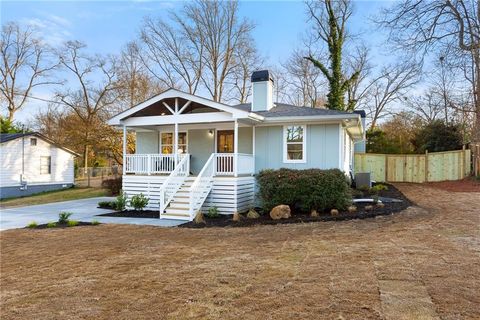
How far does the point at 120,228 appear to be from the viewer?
874cm

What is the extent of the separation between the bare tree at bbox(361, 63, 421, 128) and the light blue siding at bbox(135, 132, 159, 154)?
2251cm

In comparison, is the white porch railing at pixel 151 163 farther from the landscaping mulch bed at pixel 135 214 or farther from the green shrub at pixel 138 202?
the landscaping mulch bed at pixel 135 214

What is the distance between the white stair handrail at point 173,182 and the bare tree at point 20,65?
24.6 m

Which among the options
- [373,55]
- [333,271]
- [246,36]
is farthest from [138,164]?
[373,55]

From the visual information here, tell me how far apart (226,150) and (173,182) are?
2.97 m

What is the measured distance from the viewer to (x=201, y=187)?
35.4 ft

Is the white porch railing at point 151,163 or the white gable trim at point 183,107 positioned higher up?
the white gable trim at point 183,107

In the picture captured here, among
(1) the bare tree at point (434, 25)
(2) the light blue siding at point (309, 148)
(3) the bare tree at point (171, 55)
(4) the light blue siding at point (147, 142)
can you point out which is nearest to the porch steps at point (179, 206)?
(2) the light blue siding at point (309, 148)

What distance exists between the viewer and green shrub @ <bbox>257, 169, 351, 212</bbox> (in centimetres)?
1004

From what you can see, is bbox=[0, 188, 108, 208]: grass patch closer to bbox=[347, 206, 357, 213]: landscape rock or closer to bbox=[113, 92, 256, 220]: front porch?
bbox=[113, 92, 256, 220]: front porch

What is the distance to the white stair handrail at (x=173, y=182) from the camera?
412 inches

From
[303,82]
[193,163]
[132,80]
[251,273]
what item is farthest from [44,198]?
[303,82]

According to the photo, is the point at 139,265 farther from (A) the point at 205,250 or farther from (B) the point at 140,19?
(B) the point at 140,19

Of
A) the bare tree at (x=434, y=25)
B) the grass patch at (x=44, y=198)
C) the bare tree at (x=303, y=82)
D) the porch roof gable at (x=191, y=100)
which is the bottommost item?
the grass patch at (x=44, y=198)
